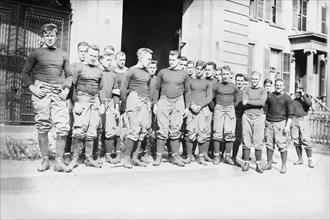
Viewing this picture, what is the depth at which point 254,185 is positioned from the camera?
539 cm

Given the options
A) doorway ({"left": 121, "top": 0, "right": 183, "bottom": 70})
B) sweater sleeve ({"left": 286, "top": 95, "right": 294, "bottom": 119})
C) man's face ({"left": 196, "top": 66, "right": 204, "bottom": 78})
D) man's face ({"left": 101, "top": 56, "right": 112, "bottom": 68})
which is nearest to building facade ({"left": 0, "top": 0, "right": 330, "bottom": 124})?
doorway ({"left": 121, "top": 0, "right": 183, "bottom": 70})

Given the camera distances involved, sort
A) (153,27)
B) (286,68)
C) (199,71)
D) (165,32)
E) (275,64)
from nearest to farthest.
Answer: (199,71)
(165,32)
(153,27)
(275,64)
(286,68)

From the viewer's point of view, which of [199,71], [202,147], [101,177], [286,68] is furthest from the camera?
[286,68]

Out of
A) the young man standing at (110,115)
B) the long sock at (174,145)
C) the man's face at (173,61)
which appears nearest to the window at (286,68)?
the man's face at (173,61)

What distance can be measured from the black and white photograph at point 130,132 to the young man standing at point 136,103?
17mm

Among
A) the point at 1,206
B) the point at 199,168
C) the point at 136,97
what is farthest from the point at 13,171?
the point at 199,168

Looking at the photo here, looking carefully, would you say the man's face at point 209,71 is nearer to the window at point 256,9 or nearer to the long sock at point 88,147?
the long sock at point 88,147

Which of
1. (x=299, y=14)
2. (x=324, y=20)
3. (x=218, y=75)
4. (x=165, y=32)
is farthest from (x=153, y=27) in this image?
(x=324, y=20)

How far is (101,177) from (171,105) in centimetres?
177

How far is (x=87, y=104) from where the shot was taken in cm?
512

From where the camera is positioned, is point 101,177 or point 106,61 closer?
point 101,177

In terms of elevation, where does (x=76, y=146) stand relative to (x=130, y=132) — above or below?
below

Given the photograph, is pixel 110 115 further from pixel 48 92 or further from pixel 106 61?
pixel 48 92

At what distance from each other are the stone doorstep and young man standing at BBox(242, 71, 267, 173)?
0.87m
